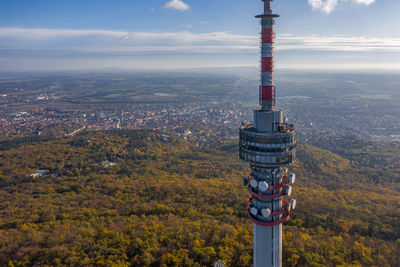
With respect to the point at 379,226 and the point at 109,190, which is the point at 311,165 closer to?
the point at 379,226

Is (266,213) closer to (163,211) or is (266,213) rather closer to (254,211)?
(254,211)

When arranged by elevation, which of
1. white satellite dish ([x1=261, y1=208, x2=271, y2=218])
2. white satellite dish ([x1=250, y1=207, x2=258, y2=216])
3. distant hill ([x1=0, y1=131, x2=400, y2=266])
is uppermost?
white satellite dish ([x1=261, y1=208, x2=271, y2=218])

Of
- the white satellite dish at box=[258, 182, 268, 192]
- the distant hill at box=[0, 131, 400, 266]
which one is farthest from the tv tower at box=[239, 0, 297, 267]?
the distant hill at box=[0, 131, 400, 266]

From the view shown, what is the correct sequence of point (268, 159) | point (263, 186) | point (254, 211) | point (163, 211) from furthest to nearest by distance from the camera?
1. point (163, 211)
2. point (254, 211)
3. point (268, 159)
4. point (263, 186)

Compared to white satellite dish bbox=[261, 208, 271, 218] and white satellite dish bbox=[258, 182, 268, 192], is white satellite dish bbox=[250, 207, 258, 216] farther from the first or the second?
white satellite dish bbox=[258, 182, 268, 192]

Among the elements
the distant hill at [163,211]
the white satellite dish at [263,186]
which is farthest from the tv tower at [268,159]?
the distant hill at [163,211]

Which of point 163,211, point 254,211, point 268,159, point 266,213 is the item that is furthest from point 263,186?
point 163,211

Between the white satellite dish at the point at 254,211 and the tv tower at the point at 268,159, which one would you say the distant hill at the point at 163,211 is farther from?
the white satellite dish at the point at 254,211
